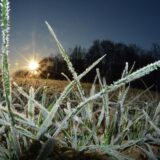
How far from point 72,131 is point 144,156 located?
38 cm

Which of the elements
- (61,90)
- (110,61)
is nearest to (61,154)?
(61,90)

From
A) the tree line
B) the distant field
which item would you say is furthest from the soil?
the tree line

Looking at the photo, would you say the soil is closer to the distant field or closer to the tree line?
the distant field

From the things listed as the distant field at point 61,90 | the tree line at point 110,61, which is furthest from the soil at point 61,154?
the tree line at point 110,61

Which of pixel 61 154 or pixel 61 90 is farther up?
pixel 61 90

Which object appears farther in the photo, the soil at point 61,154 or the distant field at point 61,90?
the distant field at point 61,90

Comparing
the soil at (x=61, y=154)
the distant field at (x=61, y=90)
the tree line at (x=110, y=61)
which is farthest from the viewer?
the tree line at (x=110, y=61)

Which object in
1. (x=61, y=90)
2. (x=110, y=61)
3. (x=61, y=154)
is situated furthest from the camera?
(x=110, y=61)

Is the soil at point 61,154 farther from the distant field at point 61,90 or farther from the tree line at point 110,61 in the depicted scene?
the tree line at point 110,61

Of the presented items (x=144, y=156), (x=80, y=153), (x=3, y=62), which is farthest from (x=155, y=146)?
(x=3, y=62)

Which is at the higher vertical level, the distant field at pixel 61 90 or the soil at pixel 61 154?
the distant field at pixel 61 90

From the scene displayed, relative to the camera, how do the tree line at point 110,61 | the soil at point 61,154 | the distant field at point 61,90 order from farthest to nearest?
the tree line at point 110,61 < the distant field at point 61,90 < the soil at point 61,154

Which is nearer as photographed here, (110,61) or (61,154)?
(61,154)

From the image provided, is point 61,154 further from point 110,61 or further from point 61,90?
point 110,61
